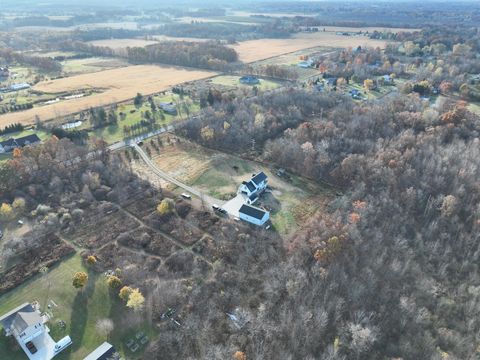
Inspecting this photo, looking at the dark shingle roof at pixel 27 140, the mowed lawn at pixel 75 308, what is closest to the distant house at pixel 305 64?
the dark shingle roof at pixel 27 140

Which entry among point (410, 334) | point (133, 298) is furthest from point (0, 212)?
point (410, 334)

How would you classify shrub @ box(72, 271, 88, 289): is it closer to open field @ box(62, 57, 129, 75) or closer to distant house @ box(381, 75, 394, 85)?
distant house @ box(381, 75, 394, 85)

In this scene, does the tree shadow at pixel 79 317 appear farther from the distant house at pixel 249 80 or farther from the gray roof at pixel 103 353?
the distant house at pixel 249 80

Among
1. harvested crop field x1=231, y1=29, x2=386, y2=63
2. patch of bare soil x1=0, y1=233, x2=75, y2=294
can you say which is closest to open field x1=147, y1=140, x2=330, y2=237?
patch of bare soil x1=0, y1=233, x2=75, y2=294

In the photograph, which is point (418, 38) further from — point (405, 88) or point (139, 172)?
point (139, 172)

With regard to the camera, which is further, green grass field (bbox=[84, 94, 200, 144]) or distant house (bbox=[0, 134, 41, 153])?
green grass field (bbox=[84, 94, 200, 144])

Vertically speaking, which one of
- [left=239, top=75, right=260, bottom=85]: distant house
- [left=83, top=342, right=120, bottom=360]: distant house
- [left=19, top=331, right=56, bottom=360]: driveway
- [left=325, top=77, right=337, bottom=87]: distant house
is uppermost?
[left=325, top=77, right=337, bottom=87]: distant house
